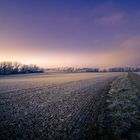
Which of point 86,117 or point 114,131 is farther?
point 86,117

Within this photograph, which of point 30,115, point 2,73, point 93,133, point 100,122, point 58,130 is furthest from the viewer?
point 2,73

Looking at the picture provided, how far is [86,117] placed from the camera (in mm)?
11570

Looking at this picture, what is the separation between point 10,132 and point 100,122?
16.2 ft

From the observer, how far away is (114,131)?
9125 mm

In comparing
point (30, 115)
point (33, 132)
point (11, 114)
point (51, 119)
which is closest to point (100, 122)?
point (51, 119)

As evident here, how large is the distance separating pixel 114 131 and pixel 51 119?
161 inches

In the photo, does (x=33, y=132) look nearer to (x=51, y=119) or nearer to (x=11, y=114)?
(x=51, y=119)

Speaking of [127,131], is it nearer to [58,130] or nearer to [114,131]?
[114,131]

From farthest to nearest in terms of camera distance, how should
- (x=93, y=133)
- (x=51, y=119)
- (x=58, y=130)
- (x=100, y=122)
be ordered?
(x=51, y=119) → (x=100, y=122) → (x=58, y=130) → (x=93, y=133)

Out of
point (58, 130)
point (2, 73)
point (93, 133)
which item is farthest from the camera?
point (2, 73)

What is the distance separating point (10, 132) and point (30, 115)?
10.7ft

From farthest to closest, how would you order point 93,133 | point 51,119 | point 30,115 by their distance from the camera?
point 30,115, point 51,119, point 93,133

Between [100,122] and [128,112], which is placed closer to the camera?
Result: [100,122]

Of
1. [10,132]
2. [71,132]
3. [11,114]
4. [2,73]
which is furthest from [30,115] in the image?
[2,73]
